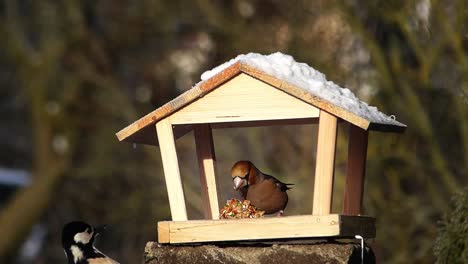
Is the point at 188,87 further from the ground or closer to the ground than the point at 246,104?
further from the ground

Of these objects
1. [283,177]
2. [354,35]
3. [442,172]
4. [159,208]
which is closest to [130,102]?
[159,208]

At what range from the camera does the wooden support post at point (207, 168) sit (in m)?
5.59

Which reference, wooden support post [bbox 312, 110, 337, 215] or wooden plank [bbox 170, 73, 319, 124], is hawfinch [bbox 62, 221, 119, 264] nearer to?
wooden plank [bbox 170, 73, 319, 124]

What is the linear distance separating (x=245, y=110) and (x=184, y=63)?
929cm

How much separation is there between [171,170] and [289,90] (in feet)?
2.18

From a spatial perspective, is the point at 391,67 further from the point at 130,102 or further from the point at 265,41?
the point at 130,102

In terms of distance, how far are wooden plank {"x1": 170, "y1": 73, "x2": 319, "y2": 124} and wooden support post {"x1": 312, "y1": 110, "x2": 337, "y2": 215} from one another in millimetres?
66

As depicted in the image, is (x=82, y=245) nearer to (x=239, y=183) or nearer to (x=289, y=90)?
(x=239, y=183)

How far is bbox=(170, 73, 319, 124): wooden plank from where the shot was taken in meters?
5.01

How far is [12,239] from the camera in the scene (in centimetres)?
1672

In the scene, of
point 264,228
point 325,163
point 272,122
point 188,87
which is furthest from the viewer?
point 188,87

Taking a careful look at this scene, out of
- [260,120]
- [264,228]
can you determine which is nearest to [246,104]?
[260,120]

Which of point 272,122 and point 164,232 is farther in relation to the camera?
point 272,122

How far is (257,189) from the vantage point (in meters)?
5.28
